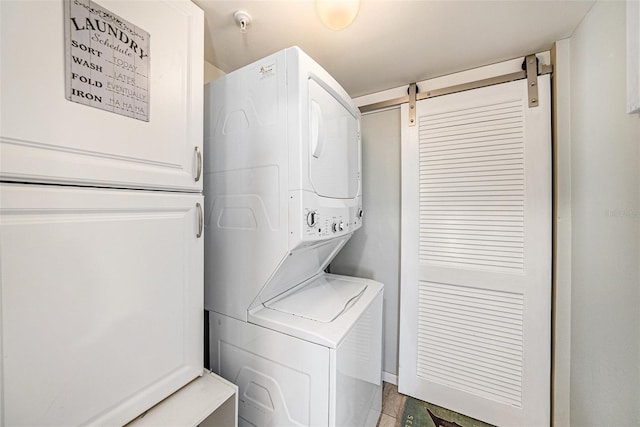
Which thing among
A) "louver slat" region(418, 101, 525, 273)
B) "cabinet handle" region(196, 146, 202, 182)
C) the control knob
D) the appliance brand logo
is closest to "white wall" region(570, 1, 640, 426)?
"louver slat" region(418, 101, 525, 273)

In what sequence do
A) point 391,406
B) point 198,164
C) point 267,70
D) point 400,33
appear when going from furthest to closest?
1. point 391,406
2. point 400,33
3. point 267,70
4. point 198,164

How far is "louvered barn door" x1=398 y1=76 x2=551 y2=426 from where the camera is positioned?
5.93 ft

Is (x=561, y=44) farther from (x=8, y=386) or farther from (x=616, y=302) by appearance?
(x=8, y=386)

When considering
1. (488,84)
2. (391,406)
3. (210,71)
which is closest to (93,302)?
(210,71)

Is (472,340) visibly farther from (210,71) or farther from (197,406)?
(210,71)

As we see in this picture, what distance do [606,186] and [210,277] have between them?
2.32m

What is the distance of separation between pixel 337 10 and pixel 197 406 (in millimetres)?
1980

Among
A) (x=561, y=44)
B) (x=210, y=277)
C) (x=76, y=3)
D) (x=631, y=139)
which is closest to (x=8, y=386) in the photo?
(x=210, y=277)

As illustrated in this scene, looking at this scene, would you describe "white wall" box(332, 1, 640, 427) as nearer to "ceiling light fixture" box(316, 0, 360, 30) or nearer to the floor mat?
the floor mat

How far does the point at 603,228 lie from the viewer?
4.37 ft

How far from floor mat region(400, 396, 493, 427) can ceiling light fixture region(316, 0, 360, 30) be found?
2.80 metres

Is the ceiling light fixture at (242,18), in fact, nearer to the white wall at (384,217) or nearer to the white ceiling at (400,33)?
the white ceiling at (400,33)

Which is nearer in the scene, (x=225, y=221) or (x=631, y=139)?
(x=631, y=139)

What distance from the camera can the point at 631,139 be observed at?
1.14m
